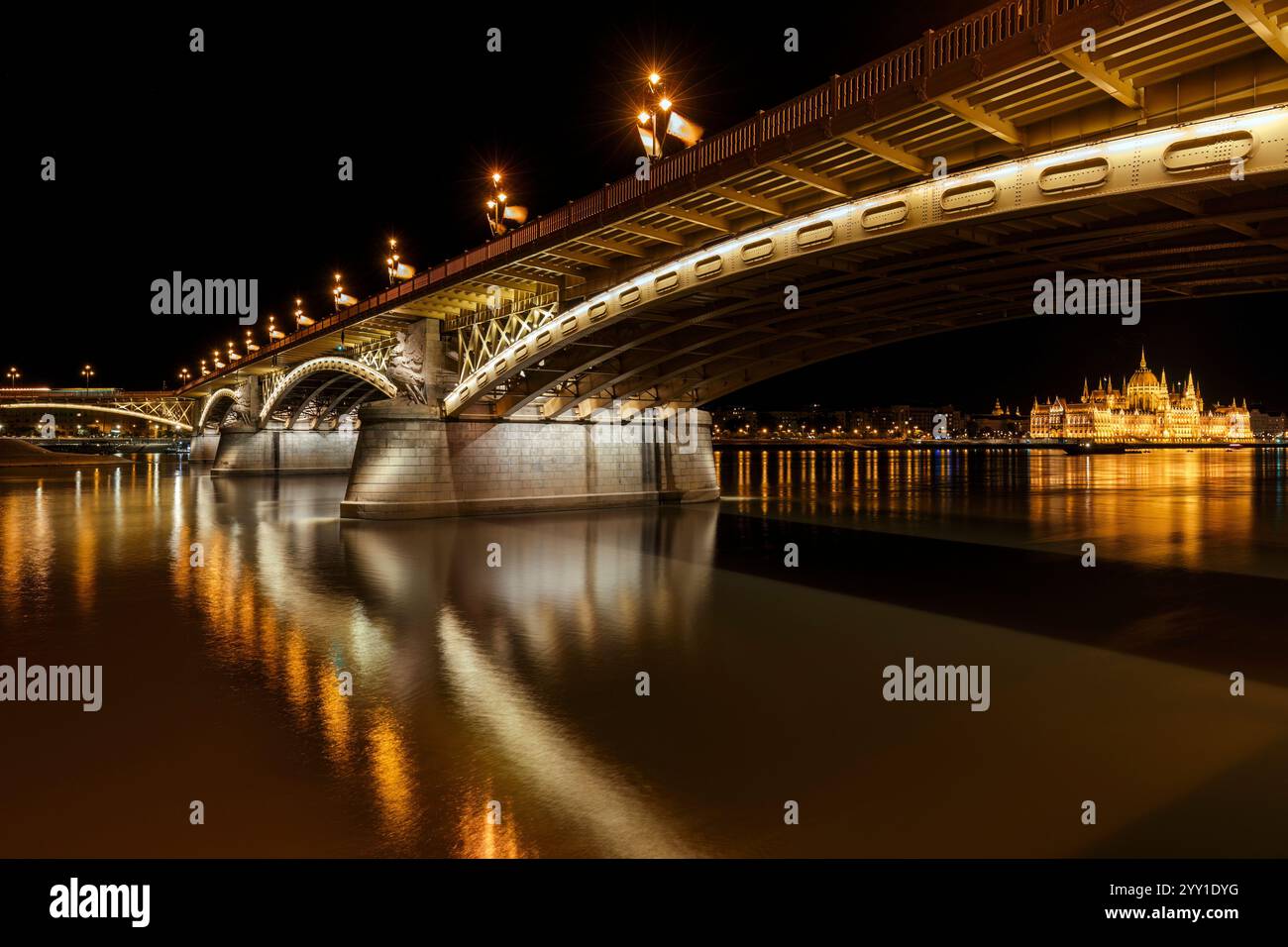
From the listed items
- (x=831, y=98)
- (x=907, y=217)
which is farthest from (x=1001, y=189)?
(x=831, y=98)

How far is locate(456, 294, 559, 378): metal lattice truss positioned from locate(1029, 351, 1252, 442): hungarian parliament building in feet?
603

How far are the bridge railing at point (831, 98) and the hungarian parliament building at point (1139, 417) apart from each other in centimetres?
18853

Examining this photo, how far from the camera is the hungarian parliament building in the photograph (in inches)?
6939

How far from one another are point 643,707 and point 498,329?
65.5ft

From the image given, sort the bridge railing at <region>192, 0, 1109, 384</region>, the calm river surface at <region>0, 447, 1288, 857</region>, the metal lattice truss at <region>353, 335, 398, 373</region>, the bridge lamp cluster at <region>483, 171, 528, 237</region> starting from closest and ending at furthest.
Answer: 1. the calm river surface at <region>0, 447, 1288, 857</region>
2. the bridge railing at <region>192, 0, 1109, 384</region>
3. the bridge lamp cluster at <region>483, 171, 528, 237</region>
4. the metal lattice truss at <region>353, 335, 398, 373</region>

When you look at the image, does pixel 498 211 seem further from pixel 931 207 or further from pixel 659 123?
pixel 931 207

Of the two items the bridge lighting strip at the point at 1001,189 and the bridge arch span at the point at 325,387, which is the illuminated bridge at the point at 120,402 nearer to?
the bridge arch span at the point at 325,387

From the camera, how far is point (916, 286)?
57.9 feet

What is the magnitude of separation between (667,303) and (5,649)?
46.3 feet

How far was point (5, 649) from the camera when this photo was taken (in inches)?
383

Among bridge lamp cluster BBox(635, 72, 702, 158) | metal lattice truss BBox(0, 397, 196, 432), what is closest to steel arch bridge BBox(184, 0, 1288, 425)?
bridge lamp cluster BBox(635, 72, 702, 158)

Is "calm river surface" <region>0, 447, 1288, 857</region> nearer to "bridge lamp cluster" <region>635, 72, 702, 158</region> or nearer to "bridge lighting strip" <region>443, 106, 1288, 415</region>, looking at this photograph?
"bridge lighting strip" <region>443, 106, 1288, 415</region>

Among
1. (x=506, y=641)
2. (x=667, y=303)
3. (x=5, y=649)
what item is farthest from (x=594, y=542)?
(x=5, y=649)
